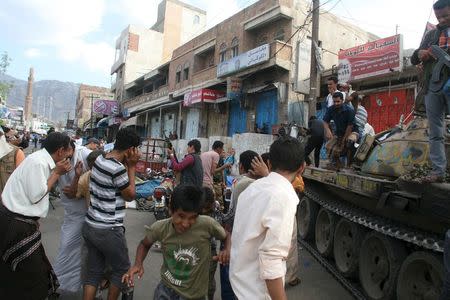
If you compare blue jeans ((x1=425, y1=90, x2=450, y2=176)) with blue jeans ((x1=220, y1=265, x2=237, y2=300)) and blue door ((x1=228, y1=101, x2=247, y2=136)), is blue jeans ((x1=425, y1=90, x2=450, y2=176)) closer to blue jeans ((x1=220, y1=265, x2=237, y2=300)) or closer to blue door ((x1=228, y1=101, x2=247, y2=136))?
blue jeans ((x1=220, y1=265, x2=237, y2=300))

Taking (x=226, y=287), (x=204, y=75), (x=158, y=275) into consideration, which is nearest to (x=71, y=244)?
(x=158, y=275)

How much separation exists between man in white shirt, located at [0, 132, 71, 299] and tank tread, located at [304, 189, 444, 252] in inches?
128

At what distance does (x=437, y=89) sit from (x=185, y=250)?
2907mm

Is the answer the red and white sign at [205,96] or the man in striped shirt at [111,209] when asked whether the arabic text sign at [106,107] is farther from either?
the man in striped shirt at [111,209]

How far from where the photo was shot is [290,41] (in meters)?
18.0

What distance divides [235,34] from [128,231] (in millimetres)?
15256

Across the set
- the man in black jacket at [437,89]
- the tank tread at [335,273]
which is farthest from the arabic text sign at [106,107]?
the man in black jacket at [437,89]

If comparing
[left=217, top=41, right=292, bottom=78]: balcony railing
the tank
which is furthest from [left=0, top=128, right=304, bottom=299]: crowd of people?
[left=217, top=41, right=292, bottom=78]: balcony railing

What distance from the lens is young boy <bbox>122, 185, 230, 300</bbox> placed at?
2.83 m

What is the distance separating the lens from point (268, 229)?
2.02 m

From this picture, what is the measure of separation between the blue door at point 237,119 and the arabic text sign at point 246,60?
6.54 feet

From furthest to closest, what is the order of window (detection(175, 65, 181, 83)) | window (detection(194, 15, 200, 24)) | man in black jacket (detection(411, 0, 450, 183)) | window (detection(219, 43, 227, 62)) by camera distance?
window (detection(194, 15, 200, 24)) → window (detection(175, 65, 181, 83)) → window (detection(219, 43, 227, 62)) → man in black jacket (detection(411, 0, 450, 183))

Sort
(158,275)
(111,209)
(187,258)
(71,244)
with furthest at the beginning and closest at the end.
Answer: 1. (158,275)
2. (71,244)
3. (111,209)
4. (187,258)

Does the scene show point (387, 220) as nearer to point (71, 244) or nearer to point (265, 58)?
point (71, 244)
